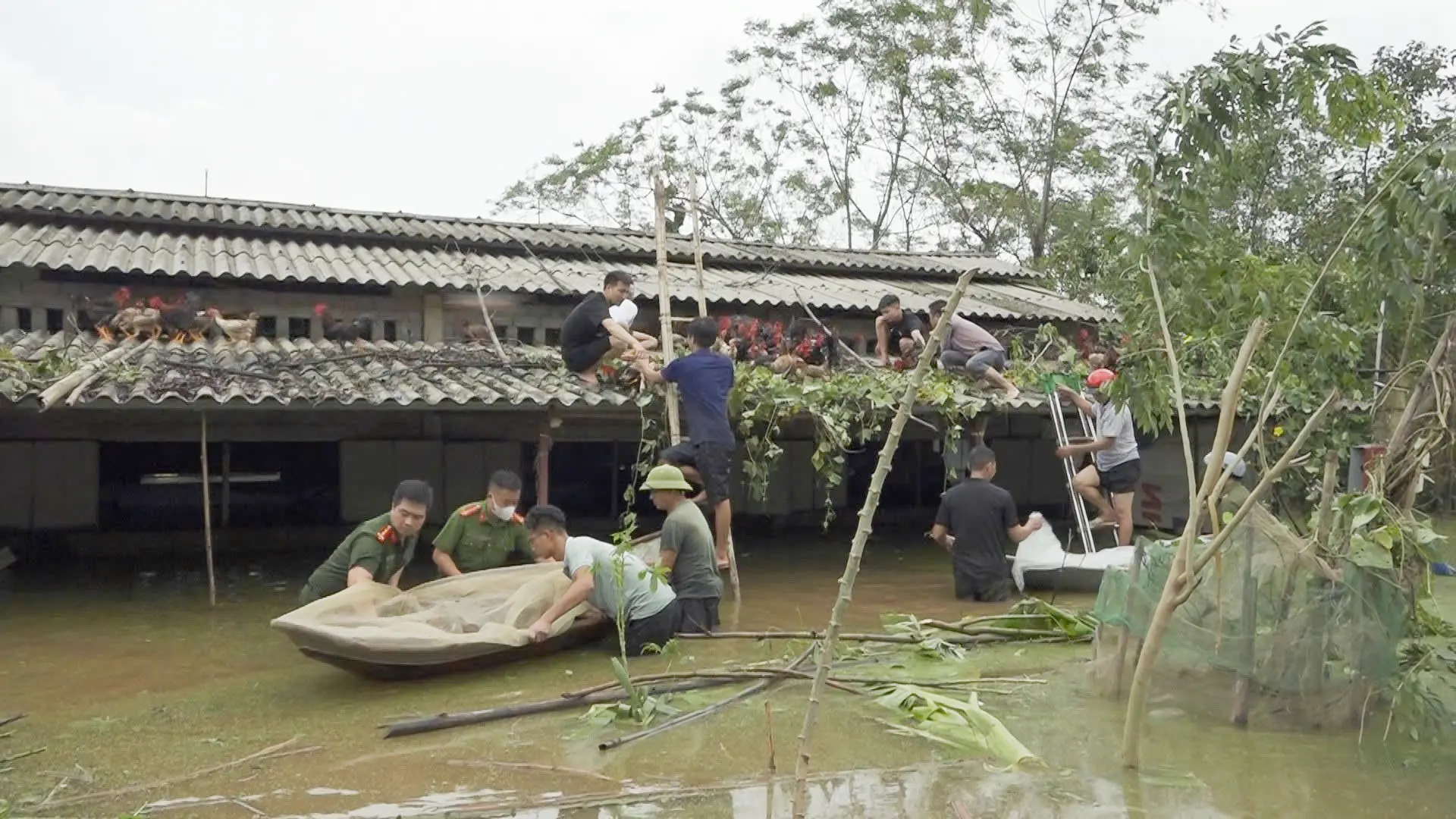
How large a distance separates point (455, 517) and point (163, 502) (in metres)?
5.37

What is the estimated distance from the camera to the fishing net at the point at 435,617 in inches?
231

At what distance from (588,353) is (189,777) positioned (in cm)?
531

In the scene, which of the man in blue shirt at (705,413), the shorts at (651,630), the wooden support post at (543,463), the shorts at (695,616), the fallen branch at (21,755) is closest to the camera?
the fallen branch at (21,755)

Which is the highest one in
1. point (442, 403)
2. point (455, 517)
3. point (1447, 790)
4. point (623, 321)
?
point (623, 321)

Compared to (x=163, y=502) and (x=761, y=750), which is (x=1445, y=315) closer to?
(x=761, y=750)

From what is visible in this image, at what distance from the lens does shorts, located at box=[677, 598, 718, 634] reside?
23.9ft

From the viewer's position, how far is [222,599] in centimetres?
902

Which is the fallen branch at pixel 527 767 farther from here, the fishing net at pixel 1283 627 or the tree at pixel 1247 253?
the fishing net at pixel 1283 627

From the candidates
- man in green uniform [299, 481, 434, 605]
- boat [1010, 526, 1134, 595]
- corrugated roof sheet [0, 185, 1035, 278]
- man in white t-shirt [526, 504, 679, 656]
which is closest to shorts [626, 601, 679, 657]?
man in white t-shirt [526, 504, 679, 656]

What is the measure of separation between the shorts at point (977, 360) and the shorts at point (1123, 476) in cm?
139

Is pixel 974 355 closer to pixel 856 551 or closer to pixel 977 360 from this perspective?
pixel 977 360

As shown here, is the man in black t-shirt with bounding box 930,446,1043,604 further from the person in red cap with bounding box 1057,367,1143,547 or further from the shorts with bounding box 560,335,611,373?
the shorts with bounding box 560,335,611,373

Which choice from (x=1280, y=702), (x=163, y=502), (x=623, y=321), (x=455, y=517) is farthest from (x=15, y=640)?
(x=1280, y=702)

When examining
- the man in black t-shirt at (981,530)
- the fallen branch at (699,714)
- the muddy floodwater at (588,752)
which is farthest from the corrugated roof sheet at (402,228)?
the fallen branch at (699,714)
